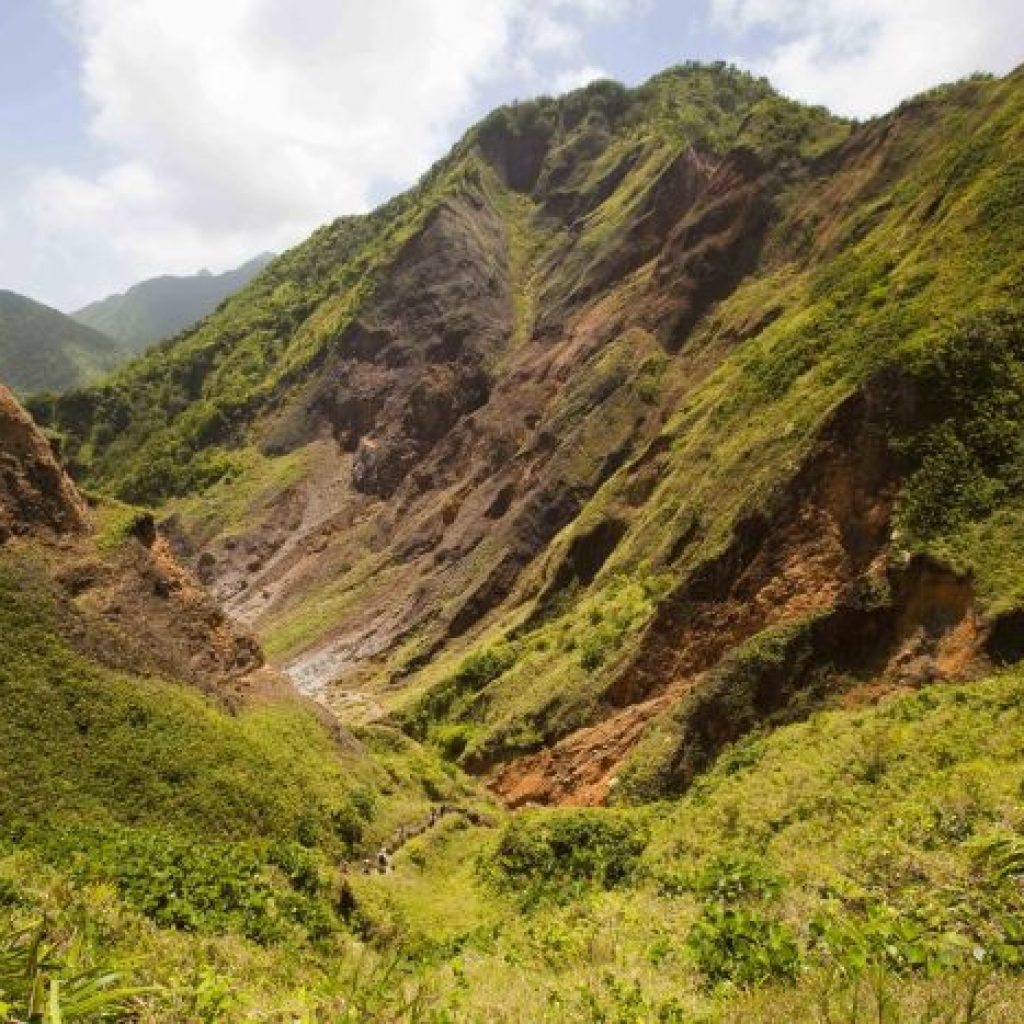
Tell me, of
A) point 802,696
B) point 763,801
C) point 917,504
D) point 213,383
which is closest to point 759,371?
point 917,504

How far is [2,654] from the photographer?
19000 mm

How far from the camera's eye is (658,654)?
1203 inches

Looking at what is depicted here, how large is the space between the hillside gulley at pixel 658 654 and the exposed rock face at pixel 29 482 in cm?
9

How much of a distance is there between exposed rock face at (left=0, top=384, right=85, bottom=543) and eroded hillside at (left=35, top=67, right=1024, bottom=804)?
655 inches

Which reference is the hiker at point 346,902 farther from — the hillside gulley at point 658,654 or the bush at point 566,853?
the bush at point 566,853

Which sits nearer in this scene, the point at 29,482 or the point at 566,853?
the point at 566,853

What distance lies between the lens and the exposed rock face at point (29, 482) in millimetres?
22188

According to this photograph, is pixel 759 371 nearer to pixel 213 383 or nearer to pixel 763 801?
pixel 763 801

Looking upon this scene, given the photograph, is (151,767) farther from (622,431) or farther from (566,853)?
(622,431)

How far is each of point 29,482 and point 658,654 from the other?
19.5m

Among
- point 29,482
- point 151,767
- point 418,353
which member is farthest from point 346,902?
point 418,353

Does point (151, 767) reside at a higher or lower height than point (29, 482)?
lower

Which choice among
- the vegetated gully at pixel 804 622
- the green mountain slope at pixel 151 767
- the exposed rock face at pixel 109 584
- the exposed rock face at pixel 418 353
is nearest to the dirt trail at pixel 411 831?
the green mountain slope at pixel 151 767

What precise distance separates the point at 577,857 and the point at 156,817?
28.3ft
